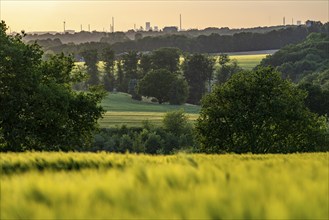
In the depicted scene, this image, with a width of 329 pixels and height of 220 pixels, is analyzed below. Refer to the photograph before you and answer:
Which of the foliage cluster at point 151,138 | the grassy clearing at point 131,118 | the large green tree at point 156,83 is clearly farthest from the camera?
the large green tree at point 156,83

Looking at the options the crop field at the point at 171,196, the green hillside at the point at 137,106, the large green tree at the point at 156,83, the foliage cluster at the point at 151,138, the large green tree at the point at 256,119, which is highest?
the crop field at the point at 171,196

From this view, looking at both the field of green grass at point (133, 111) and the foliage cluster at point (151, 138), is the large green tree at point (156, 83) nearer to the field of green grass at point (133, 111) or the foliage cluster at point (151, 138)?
the field of green grass at point (133, 111)

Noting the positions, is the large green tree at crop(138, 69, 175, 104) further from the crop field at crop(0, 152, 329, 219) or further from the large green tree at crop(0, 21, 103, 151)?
the crop field at crop(0, 152, 329, 219)

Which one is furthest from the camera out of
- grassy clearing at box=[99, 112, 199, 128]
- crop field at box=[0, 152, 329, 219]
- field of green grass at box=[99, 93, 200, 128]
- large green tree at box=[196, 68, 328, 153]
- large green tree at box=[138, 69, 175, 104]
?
large green tree at box=[138, 69, 175, 104]

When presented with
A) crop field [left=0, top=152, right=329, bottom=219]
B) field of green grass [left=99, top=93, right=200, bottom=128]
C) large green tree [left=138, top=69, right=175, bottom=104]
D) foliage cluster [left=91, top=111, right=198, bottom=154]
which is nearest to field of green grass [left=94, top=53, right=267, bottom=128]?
field of green grass [left=99, top=93, right=200, bottom=128]

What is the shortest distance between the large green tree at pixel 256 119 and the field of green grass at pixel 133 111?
274ft

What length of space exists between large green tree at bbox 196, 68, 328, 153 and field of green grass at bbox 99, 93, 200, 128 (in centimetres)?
8351

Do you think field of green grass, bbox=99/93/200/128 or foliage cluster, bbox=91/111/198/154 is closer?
foliage cluster, bbox=91/111/198/154

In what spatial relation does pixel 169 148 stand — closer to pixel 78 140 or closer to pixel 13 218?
pixel 78 140

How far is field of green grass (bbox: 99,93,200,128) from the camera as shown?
489 ft

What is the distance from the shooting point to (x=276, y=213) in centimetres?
453

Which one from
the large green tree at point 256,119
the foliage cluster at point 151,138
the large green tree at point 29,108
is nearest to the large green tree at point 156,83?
the foliage cluster at point 151,138

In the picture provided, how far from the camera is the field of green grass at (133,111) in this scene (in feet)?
489

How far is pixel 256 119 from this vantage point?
5556cm
